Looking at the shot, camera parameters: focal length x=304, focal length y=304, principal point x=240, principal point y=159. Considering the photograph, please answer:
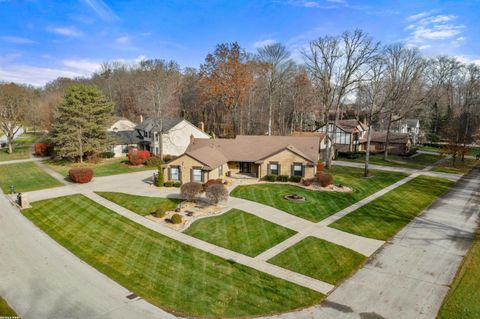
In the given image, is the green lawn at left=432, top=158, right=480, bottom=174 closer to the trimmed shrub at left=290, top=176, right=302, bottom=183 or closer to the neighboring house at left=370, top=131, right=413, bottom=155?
the neighboring house at left=370, top=131, right=413, bottom=155

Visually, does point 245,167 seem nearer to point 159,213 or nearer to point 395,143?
point 159,213

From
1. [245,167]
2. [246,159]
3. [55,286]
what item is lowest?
[55,286]

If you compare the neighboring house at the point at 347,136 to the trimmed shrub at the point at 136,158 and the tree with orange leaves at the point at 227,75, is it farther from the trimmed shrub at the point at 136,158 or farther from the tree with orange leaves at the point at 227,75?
the trimmed shrub at the point at 136,158

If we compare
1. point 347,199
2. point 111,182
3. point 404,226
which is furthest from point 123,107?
point 404,226

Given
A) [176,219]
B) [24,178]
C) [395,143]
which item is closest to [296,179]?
[176,219]

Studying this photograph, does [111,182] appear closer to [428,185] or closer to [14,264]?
[14,264]

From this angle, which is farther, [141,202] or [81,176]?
[81,176]
